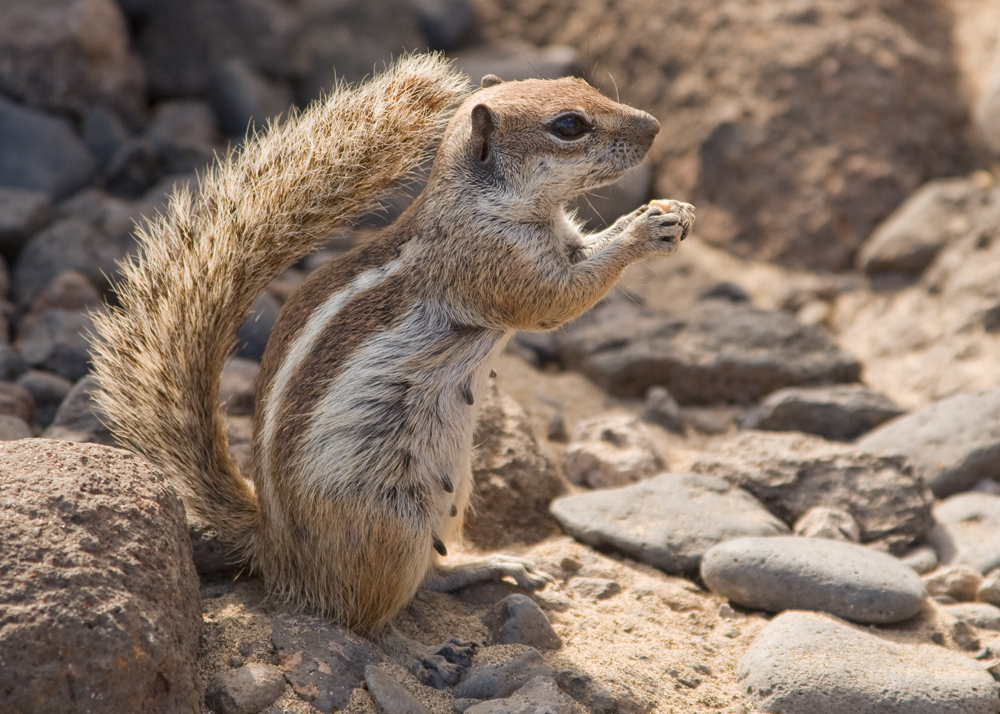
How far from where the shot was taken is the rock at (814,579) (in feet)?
12.5

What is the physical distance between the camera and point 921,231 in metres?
7.10

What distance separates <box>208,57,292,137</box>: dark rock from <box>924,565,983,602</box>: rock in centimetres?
596

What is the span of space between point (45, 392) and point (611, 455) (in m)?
3.07

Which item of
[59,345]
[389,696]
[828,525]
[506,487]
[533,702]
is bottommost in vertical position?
[389,696]

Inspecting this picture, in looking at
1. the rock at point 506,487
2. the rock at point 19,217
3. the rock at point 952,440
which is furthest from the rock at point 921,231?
the rock at point 19,217

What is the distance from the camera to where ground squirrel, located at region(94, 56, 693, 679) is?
3.57 m

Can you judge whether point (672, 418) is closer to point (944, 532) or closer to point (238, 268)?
point (944, 532)

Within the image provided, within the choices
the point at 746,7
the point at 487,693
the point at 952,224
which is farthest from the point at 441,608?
the point at 746,7

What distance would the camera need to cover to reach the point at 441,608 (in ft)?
13.0

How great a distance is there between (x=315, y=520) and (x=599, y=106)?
2064mm

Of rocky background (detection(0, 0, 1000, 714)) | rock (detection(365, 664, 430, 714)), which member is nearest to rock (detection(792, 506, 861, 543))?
rocky background (detection(0, 0, 1000, 714))

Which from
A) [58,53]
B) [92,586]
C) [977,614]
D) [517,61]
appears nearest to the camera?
[92,586]

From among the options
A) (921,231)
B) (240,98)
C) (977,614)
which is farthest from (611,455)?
(240,98)

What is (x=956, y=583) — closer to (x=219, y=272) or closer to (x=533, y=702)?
(x=533, y=702)
